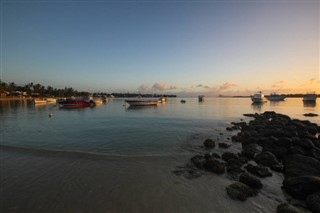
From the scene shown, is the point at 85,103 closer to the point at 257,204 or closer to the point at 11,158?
the point at 11,158

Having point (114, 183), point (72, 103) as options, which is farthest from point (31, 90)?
point (114, 183)

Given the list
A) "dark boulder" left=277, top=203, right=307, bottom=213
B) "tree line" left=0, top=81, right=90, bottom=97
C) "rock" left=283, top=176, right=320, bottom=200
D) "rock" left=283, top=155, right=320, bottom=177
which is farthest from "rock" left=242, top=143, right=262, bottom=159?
"tree line" left=0, top=81, right=90, bottom=97

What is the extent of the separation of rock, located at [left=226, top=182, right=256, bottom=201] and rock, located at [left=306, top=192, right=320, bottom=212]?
1.83 metres

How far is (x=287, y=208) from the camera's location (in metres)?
6.87

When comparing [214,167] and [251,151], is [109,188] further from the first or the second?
[251,151]

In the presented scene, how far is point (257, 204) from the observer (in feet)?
24.4

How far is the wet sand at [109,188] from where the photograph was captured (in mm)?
7168

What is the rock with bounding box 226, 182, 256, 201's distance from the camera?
308 inches

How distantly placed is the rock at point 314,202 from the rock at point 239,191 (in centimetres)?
183

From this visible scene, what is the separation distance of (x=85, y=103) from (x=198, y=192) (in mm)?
67235

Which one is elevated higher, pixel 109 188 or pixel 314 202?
pixel 314 202

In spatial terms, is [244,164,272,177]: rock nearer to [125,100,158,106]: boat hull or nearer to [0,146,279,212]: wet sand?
[0,146,279,212]: wet sand

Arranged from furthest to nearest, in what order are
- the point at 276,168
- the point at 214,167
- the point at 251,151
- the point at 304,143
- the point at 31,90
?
the point at 31,90 < the point at 304,143 < the point at 251,151 < the point at 276,168 < the point at 214,167

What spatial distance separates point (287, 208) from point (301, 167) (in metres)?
3.95
